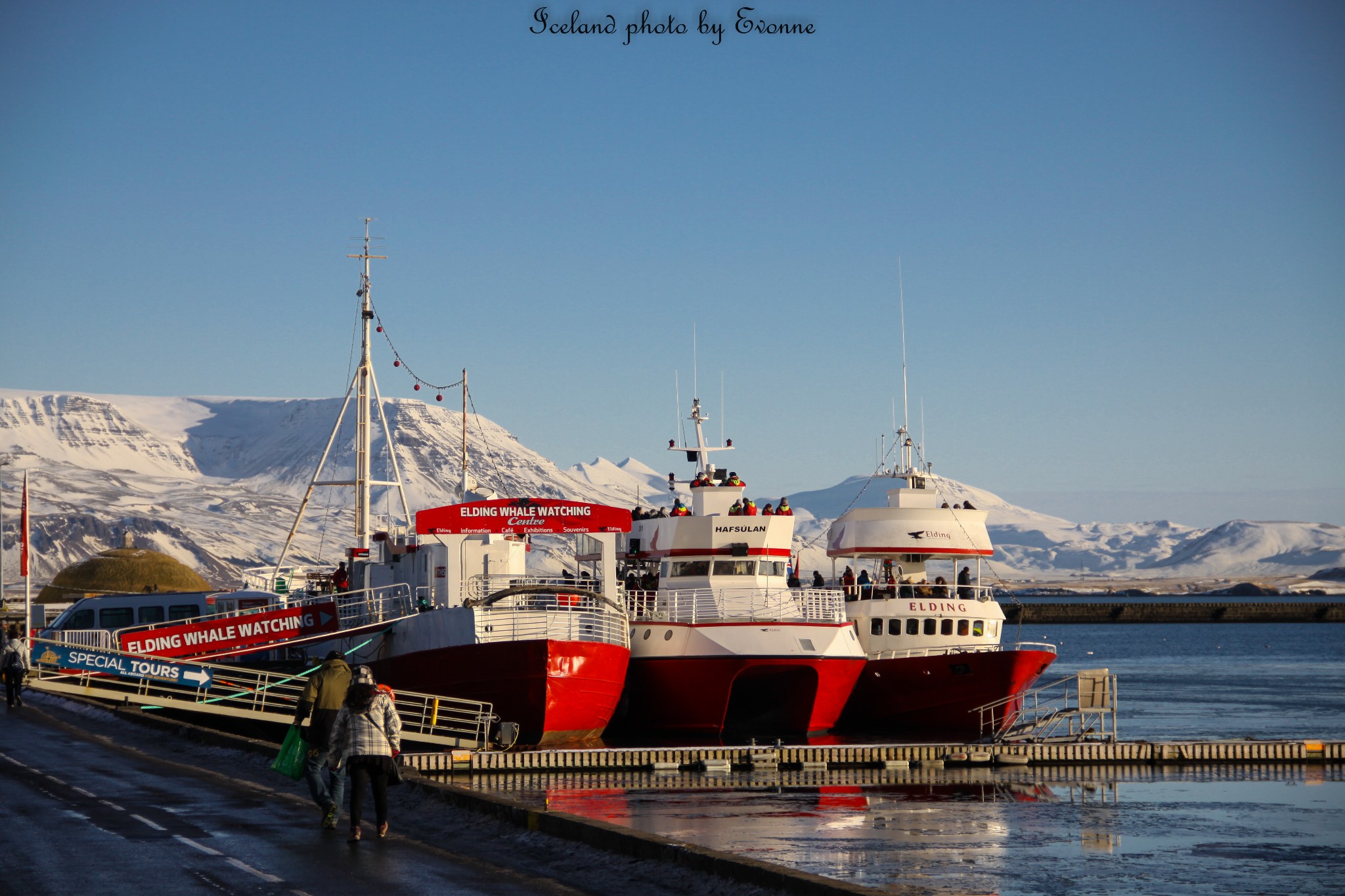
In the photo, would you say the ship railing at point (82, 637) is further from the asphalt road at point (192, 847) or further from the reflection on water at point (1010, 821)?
the asphalt road at point (192, 847)

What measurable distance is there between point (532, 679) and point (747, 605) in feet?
28.1

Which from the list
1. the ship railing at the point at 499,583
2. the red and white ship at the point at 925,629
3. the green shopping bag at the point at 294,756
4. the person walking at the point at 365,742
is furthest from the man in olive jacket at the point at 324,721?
the red and white ship at the point at 925,629

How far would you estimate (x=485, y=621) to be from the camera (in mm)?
34531

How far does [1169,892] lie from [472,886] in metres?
8.07

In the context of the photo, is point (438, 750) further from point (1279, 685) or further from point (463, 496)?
point (1279, 685)

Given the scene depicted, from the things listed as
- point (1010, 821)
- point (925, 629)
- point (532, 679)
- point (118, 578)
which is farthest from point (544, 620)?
point (118, 578)

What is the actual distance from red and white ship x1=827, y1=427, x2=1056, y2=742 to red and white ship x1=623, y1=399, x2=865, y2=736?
256cm

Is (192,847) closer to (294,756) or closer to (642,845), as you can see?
(294,756)

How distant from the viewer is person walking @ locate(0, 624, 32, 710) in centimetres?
4238

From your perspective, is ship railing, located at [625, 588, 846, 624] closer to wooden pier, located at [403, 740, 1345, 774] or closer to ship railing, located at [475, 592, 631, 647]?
ship railing, located at [475, 592, 631, 647]

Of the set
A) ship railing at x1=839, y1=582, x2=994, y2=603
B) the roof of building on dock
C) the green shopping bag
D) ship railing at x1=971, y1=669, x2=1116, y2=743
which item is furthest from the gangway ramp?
the roof of building on dock

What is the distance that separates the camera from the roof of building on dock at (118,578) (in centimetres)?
10362

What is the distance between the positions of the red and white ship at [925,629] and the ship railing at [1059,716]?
225 mm

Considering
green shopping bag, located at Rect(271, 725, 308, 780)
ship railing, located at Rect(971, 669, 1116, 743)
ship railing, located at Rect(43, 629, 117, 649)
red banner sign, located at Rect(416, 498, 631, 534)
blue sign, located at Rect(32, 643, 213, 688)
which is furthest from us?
ship railing, located at Rect(43, 629, 117, 649)
